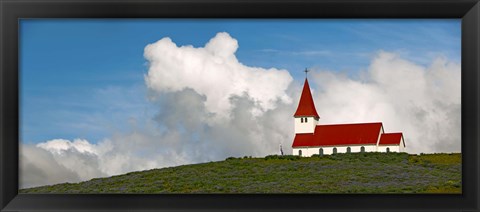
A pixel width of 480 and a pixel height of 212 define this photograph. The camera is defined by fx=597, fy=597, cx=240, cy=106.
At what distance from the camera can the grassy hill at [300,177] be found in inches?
101

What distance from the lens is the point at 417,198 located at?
2.38m

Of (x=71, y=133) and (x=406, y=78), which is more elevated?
(x=406, y=78)

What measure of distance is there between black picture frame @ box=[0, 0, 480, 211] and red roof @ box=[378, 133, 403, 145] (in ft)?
1.26

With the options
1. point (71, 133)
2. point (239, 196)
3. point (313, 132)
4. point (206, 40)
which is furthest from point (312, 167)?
point (71, 133)

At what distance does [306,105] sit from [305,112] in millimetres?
40

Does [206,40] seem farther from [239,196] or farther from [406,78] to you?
[406,78]

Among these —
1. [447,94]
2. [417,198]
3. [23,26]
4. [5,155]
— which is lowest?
[417,198]

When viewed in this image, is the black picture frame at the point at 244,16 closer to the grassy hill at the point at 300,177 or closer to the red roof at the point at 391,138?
the grassy hill at the point at 300,177

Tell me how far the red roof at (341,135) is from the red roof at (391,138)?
0.12ft

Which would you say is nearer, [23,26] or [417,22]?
[23,26]

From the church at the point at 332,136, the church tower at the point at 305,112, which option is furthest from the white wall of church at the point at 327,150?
the church tower at the point at 305,112

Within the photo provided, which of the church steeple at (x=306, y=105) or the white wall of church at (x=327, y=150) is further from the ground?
the church steeple at (x=306, y=105)

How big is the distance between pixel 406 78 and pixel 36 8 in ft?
5.41

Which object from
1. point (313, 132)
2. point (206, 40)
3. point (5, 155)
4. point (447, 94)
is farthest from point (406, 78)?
point (5, 155)
